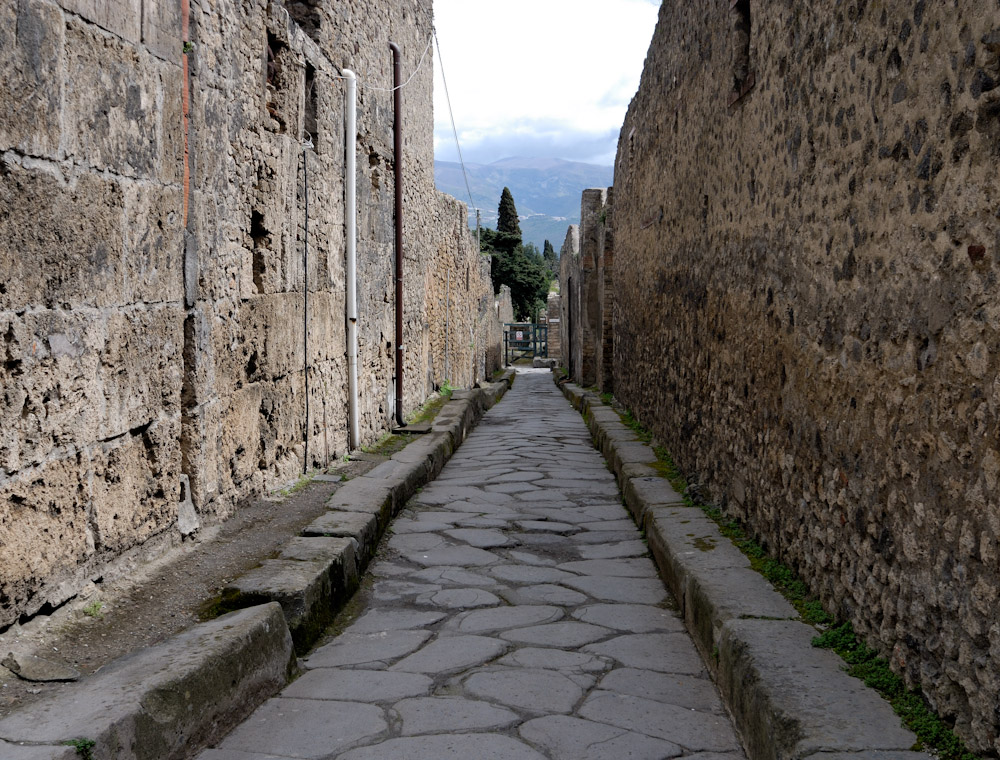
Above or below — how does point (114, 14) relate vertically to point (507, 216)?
below

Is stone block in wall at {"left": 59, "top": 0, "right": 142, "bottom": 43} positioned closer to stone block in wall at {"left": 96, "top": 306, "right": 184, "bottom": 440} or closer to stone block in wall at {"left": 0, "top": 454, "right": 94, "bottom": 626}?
stone block in wall at {"left": 96, "top": 306, "right": 184, "bottom": 440}

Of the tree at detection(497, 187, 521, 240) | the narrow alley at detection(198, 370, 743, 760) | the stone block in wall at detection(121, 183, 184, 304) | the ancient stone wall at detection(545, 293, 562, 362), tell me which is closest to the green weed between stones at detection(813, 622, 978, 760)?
the narrow alley at detection(198, 370, 743, 760)

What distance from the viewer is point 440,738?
8.19ft

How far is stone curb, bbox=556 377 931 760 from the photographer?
202 centimetres

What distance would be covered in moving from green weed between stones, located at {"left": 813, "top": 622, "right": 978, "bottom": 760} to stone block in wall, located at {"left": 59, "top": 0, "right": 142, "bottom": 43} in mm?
2794

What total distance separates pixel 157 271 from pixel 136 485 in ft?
2.52

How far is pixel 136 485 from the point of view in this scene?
10.6 feet

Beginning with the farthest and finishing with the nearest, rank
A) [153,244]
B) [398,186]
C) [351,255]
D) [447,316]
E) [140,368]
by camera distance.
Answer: [447,316] < [398,186] < [351,255] < [153,244] < [140,368]

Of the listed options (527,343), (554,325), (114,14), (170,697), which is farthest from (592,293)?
(527,343)

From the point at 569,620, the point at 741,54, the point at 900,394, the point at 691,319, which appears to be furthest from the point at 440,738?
the point at 691,319

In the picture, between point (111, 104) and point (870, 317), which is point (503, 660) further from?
point (111, 104)

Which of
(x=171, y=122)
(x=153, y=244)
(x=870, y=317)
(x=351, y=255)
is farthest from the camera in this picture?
(x=351, y=255)

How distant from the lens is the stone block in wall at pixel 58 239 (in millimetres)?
2426

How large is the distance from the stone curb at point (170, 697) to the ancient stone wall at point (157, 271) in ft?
1.45
